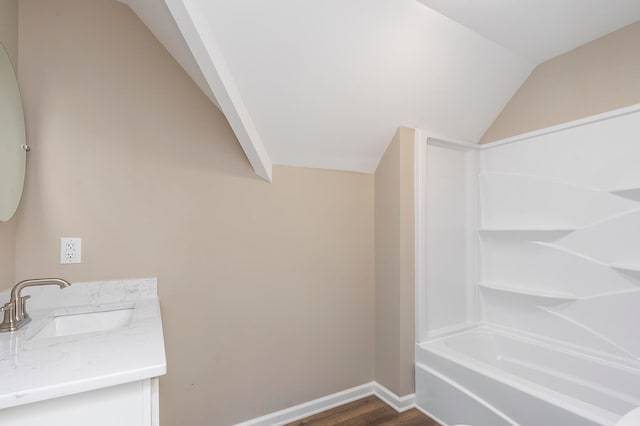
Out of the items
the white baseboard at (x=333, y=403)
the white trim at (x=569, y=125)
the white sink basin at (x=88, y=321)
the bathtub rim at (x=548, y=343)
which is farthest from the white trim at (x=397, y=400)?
the white trim at (x=569, y=125)

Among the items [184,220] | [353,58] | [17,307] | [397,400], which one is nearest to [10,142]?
[17,307]

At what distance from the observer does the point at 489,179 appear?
2.44 meters

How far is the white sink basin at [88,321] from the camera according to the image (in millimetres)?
1295

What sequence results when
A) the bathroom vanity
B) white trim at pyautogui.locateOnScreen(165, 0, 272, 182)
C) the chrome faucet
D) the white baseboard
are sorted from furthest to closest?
the white baseboard < white trim at pyautogui.locateOnScreen(165, 0, 272, 182) < the chrome faucet < the bathroom vanity

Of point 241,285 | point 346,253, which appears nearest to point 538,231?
point 346,253

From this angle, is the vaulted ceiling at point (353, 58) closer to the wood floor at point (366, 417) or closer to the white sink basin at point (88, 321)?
the white sink basin at point (88, 321)

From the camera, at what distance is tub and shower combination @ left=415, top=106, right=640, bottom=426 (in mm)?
1698

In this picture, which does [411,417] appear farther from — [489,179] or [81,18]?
[81,18]

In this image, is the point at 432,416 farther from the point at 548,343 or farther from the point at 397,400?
the point at 548,343

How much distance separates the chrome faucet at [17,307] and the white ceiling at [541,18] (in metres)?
2.06

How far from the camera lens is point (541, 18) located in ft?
5.63

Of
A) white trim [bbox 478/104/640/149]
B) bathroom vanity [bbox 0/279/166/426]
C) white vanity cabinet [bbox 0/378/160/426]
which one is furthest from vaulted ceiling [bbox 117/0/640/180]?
white vanity cabinet [bbox 0/378/160/426]

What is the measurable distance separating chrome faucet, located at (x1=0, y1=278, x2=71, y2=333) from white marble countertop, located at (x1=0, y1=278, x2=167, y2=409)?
31 millimetres

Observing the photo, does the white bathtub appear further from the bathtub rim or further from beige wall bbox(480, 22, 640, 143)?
beige wall bbox(480, 22, 640, 143)
